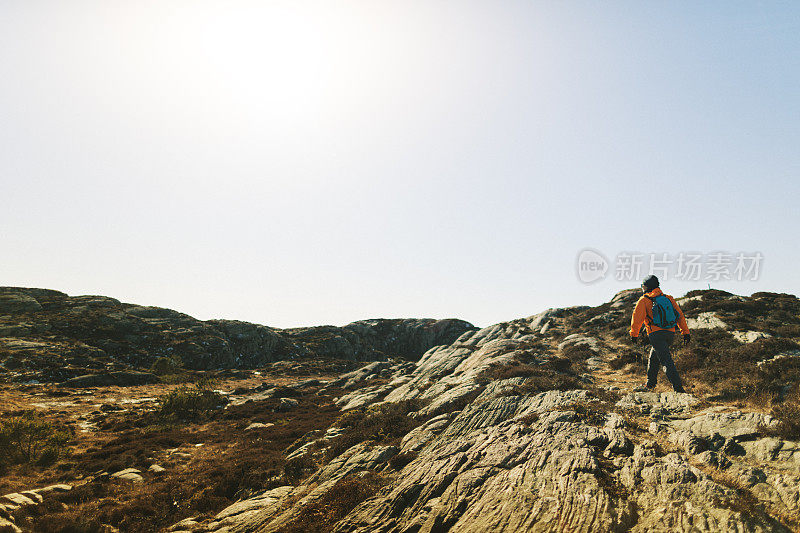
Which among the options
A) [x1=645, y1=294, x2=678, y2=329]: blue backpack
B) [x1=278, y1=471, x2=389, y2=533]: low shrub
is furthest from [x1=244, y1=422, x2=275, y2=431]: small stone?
[x1=645, y1=294, x2=678, y2=329]: blue backpack

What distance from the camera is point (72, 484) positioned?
46.6 feet

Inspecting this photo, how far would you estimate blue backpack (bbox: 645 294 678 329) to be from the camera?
12.4m

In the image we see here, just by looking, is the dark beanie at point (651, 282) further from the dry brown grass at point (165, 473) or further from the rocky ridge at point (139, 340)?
the rocky ridge at point (139, 340)

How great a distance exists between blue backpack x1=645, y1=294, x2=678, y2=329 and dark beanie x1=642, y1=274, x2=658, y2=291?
2.06ft

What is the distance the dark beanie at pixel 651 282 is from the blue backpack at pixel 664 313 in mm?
629

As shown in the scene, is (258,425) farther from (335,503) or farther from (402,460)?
(335,503)

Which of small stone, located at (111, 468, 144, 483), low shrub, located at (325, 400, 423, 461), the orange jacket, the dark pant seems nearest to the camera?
the dark pant

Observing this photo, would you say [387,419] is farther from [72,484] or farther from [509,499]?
[72,484]

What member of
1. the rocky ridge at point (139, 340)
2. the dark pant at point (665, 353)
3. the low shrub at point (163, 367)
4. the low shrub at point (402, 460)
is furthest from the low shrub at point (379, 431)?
the low shrub at point (163, 367)

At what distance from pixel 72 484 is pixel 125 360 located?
5359cm

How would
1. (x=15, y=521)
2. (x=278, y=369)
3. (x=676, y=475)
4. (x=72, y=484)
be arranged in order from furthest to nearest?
1. (x=278, y=369)
2. (x=72, y=484)
3. (x=15, y=521)
4. (x=676, y=475)

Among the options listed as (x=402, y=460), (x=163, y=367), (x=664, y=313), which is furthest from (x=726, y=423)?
(x=163, y=367)

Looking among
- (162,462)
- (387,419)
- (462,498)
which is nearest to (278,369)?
(162,462)

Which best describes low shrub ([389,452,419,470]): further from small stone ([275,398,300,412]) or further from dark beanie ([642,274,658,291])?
small stone ([275,398,300,412])
